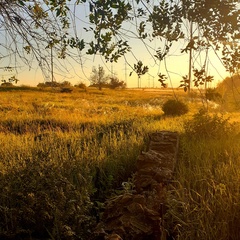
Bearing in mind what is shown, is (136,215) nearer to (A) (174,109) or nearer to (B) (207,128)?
(B) (207,128)

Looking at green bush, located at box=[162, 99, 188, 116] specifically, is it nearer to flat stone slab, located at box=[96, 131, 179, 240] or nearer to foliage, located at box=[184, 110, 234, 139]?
foliage, located at box=[184, 110, 234, 139]

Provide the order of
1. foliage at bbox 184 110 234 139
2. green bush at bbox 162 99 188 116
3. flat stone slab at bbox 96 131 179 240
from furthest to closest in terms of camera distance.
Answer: green bush at bbox 162 99 188 116 < foliage at bbox 184 110 234 139 < flat stone slab at bbox 96 131 179 240

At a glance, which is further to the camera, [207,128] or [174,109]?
[174,109]

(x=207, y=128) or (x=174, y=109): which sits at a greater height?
(x=207, y=128)

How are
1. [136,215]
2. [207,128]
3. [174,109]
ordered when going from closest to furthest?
[136,215]
[207,128]
[174,109]

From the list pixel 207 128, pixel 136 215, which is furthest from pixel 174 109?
pixel 136 215

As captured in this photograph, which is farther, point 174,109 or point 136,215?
point 174,109

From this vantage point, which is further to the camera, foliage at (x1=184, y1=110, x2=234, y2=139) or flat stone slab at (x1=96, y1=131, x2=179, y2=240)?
foliage at (x1=184, y1=110, x2=234, y2=139)

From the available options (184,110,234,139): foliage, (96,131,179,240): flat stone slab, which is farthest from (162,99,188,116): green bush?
(96,131,179,240): flat stone slab

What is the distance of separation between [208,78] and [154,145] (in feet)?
7.27

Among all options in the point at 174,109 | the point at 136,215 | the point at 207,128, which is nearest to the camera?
the point at 136,215

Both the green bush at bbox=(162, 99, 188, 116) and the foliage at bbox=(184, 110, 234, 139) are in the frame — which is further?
the green bush at bbox=(162, 99, 188, 116)

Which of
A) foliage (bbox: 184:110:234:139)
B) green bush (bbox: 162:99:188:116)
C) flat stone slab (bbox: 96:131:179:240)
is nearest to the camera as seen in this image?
flat stone slab (bbox: 96:131:179:240)

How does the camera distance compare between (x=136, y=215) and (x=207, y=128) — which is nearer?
(x=136, y=215)
